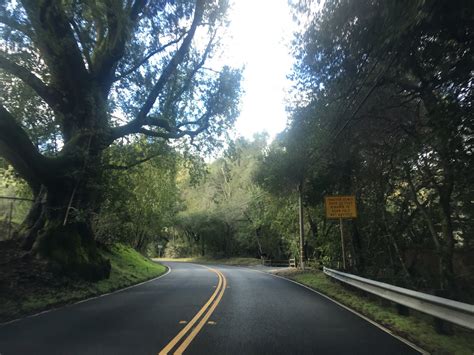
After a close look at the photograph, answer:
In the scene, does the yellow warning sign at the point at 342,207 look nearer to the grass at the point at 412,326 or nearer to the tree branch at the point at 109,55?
the grass at the point at 412,326

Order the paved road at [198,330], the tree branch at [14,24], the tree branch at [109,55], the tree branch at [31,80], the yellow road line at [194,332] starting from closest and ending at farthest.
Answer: the yellow road line at [194,332], the paved road at [198,330], the tree branch at [14,24], the tree branch at [31,80], the tree branch at [109,55]

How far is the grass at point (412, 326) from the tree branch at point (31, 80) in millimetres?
12320

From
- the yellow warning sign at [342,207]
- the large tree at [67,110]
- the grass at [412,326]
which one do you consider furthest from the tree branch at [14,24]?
the yellow warning sign at [342,207]

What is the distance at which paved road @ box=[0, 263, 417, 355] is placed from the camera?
686 centimetres

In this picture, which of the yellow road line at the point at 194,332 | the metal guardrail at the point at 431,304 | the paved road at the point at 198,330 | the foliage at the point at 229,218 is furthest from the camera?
the foliage at the point at 229,218

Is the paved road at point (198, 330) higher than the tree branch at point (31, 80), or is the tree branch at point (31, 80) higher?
the tree branch at point (31, 80)

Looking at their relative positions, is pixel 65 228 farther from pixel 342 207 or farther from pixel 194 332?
pixel 342 207

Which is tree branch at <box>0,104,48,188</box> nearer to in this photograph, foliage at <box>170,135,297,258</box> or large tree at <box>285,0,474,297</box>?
large tree at <box>285,0,474,297</box>

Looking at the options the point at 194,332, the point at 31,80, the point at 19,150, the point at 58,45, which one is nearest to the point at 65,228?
A: the point at 19,150

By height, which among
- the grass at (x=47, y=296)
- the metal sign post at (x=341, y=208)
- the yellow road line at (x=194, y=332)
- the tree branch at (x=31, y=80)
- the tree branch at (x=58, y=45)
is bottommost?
the yellow road line at (x=194, y=332)

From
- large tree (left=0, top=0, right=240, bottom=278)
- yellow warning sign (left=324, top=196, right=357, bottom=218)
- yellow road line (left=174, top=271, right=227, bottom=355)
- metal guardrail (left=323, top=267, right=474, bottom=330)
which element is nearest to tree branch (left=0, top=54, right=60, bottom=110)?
large tree (left=0, top=0, right=240, bottom=278)

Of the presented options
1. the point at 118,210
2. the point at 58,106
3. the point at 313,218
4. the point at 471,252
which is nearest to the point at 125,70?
the point at 58,106

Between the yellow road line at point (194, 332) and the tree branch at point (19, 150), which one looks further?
the tree branch at point (19, 150)

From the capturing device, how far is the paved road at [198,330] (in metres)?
6.86
